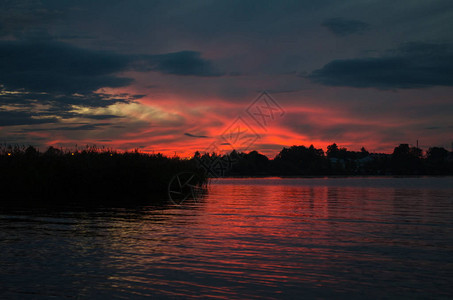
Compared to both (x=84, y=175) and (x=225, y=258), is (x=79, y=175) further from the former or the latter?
(x=225, y=258)

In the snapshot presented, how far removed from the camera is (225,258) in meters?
11.5

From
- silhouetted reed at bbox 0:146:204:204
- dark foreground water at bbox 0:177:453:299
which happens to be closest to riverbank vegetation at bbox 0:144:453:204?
silhouetted reed at bbox 0:146:204:204

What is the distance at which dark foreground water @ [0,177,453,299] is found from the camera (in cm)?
870

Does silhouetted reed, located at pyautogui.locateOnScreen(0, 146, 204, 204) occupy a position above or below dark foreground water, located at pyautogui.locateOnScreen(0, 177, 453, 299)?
above

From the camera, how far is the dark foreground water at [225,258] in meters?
8.70

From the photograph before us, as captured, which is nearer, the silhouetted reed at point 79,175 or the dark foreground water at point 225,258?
the dark foreground water at point 225,258

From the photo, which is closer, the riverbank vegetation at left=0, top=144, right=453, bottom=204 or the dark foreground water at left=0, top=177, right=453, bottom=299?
the dark foreground water at left=0, top=177, right=453, bottom=299

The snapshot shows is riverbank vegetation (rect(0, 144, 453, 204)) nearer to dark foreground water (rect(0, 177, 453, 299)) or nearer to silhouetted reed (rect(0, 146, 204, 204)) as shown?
silhouetted reed (rect(0, 146, 204, 204))

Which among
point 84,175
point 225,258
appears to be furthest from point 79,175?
point 225,258

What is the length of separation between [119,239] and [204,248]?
11.6 feet

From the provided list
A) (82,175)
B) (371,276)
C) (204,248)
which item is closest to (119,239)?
(204,248)

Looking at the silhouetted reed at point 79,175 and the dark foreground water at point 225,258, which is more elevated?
the silhouetted reed at point 79,175

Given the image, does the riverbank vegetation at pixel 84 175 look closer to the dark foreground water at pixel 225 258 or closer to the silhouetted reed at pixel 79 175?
the silhouetted reed at pixel 79 175

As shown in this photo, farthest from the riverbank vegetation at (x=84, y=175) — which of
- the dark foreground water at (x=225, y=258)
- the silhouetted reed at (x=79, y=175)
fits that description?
the dark foreground water at (x=225, y=258)
